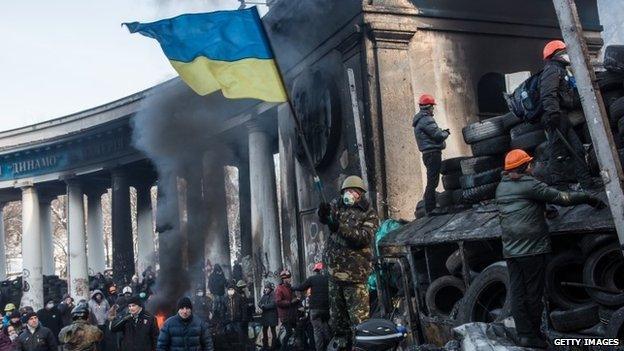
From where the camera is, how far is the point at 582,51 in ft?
17.4

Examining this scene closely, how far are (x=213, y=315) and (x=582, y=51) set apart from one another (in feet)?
46.4

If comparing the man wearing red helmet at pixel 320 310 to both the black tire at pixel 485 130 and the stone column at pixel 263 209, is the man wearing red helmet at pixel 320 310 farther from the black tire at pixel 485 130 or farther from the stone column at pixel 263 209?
the stone column at pixel 263 209

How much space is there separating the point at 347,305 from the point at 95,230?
23.9 m

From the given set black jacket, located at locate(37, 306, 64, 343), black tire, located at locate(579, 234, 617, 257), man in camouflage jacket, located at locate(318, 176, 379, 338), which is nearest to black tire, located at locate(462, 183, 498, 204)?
man in camouflage jacket, located at locate(318, 176, 379, 338)

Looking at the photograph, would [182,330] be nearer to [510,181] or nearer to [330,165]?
[510,181]

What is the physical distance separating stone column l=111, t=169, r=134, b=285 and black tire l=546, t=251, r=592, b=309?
1991 centimetres

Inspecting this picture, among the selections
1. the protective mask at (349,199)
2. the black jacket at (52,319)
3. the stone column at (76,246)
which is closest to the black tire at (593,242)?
the protective mask at (349,199)

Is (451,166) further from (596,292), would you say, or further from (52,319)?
(52,319)

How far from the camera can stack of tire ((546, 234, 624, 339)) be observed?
5.34 meters

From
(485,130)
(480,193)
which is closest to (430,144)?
(485,130)

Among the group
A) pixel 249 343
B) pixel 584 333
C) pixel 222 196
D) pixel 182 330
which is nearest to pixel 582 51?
pixel 584 333

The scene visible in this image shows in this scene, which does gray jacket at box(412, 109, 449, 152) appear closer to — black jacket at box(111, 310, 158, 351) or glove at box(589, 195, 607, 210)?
glove at box(589, 195, 607, 210)

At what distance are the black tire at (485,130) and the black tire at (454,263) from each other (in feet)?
5.19

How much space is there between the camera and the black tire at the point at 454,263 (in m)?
7.45
